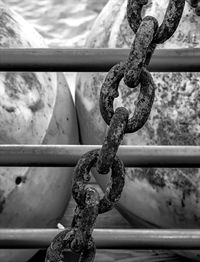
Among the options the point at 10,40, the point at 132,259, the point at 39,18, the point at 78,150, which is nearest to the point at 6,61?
the point at 78,150

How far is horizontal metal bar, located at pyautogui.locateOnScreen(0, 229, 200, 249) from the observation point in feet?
3.09

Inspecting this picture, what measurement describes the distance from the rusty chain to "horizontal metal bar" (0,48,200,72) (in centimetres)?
38

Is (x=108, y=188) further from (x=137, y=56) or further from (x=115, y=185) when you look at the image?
(x=137, y=56)

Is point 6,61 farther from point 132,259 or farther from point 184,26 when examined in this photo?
point 132,259

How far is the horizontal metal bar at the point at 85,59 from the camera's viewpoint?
847 millimetres

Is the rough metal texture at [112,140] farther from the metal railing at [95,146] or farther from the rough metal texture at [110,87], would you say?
the metal railing at [95,146]

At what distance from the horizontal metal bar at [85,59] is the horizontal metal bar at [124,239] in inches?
11.2

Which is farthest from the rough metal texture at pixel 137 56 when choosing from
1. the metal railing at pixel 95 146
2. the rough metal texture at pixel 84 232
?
the metal railing at pixel 95 146

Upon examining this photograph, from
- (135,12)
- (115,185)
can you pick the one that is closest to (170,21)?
(135,12)

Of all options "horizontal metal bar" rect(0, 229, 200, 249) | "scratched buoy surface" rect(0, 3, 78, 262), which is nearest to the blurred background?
"scratched buoy surface" rect(0, 3, 78, 262)

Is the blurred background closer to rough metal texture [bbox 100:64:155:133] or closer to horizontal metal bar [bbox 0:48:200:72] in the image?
horizontal metal bar [bbox 0:48:200:72]

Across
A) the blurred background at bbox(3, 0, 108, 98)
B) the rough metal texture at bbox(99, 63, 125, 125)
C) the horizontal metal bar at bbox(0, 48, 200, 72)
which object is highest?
the rough metal texture at bbox(99, 63, 125, 125)

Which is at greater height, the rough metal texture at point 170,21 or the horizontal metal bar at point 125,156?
the rough metal texture at point 170,21

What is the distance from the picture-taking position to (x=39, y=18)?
3582 millimetres
